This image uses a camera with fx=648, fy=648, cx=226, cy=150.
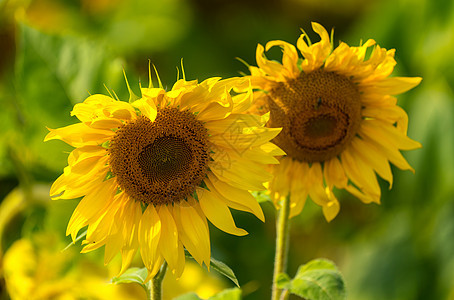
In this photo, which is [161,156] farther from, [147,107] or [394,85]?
[394,85]

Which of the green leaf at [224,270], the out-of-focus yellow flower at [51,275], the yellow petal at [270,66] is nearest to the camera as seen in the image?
the green leaf at [224,270]

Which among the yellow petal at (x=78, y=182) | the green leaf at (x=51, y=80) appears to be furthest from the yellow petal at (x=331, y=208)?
the green leaf at (x=51, y=80)

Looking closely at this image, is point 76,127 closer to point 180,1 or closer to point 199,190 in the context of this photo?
point 199,190

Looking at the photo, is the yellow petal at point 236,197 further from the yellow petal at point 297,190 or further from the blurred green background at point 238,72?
the blurred green background at point 238,72

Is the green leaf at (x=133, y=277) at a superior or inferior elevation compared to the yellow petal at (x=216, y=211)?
inferior

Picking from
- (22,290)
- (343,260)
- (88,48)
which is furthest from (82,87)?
(343,260)

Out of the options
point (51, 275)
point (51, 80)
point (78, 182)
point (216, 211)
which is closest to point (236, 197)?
point (216, 211)

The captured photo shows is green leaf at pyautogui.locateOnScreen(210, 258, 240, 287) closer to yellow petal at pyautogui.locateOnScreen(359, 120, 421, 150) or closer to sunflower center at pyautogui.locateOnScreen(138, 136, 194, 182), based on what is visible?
sunflower center at pyautogui.locateOnScreen(138, 136, 194, 182)
